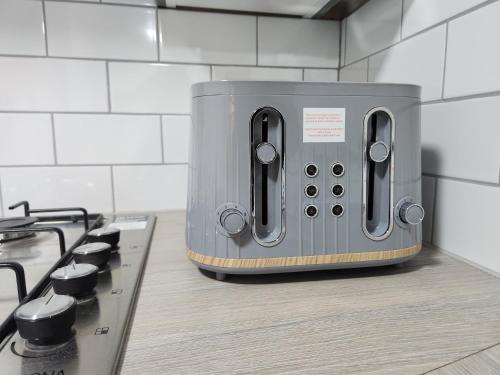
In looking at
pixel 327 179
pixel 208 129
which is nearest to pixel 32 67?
pixel 208 129

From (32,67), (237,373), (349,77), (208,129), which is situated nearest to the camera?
(237,373)

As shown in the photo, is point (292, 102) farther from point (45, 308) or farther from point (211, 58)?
point (211, 58)

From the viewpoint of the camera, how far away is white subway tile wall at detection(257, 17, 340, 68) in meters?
0.89

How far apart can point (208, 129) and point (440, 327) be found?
0.34m

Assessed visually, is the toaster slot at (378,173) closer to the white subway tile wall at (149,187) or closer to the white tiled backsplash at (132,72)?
the white tiled backsplash at (132,72)

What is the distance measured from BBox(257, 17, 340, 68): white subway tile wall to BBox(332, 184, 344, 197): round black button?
53 centimetres

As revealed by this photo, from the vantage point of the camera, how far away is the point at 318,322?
0.38 meters

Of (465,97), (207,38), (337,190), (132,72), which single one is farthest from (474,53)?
(132,72)

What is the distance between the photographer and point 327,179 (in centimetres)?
47

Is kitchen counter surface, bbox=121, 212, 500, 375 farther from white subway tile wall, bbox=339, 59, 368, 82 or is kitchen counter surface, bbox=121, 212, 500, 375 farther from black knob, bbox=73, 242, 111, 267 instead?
white subway tile wall, bbox=339, 59, 368, 82

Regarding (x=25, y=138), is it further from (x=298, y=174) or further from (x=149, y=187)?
(x=298, y=174)

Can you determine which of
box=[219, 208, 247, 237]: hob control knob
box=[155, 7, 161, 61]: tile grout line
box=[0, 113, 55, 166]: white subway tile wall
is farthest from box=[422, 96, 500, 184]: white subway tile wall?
box=[0, 113, 55, 166]: white subway tile wall

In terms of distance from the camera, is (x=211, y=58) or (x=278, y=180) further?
(x=211, y=58)

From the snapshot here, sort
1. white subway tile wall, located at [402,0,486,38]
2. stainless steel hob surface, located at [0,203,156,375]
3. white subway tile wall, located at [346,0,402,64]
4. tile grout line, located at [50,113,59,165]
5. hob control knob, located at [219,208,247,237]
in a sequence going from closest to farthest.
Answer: stainless steel hob surface, located at [0,203,156,375] < hob control knob, located at [219,208,247,237] < white subway tile wall, located at [402,0,486,38] < white subway tile wall, located at [346,0,402,64] < tile grout line, located at [50,113,59,165]
